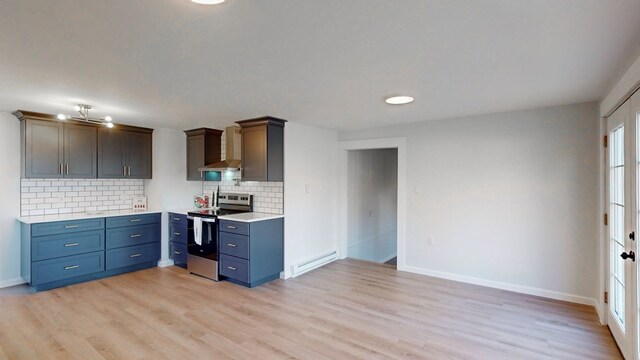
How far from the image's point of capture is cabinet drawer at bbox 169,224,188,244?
4719 millimetres

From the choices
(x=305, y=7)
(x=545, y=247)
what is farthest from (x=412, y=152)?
(x=305, y=7)

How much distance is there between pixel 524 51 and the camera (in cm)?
198

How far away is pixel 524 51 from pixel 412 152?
100 inches

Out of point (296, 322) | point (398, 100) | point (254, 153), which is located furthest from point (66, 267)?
point (398, 100)

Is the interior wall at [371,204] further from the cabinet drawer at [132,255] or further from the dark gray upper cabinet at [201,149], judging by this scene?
the cabinet drawer at [132,255]

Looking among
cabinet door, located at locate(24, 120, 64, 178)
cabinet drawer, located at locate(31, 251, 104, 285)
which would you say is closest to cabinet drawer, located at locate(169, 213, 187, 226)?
cabinet drawer, located at locate(31, 251, 104, 285)

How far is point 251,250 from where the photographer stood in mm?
3973

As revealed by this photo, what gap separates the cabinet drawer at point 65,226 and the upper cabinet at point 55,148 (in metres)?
0.62

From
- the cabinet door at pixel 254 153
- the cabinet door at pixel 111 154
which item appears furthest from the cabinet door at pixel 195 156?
the cabinet door at pixel 254 153

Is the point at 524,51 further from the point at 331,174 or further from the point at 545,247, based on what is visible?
the point at 331,174

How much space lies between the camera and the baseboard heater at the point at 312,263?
14.6 ft

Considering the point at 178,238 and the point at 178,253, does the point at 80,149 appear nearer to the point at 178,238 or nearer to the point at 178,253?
the point at 178,238

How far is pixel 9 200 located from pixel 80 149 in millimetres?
974

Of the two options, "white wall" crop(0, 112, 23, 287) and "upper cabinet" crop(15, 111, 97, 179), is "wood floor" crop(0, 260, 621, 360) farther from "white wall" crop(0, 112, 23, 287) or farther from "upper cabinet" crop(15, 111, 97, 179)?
"upper cabinet" crop(15, 111, 97, 179)
